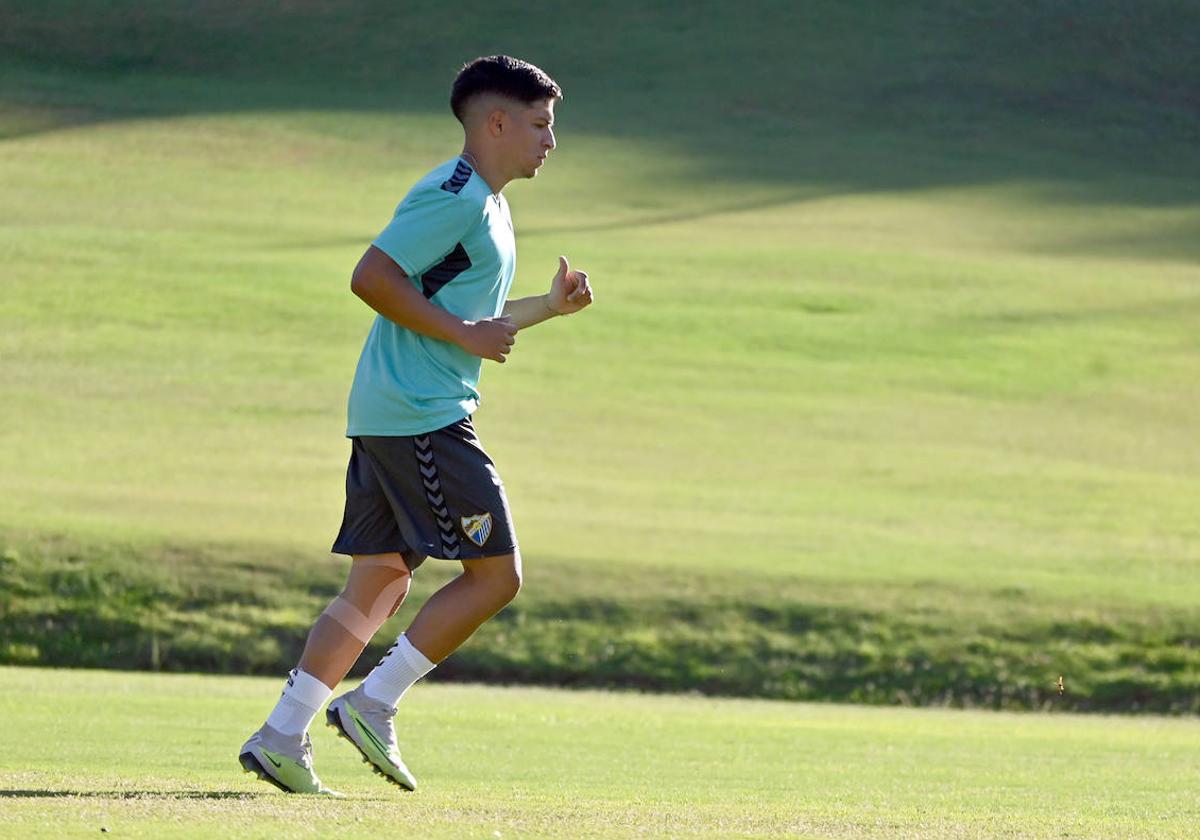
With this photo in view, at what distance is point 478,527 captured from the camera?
21.8 feet

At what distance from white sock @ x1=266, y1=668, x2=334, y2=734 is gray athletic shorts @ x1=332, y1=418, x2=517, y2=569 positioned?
1.74 ft

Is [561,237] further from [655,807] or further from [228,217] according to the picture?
[655,807]

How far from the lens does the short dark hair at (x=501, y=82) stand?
22.8ft

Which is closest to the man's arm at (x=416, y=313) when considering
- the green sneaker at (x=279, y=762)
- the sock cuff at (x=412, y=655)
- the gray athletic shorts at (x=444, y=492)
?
the gray athletic shorts at (x=444, y=492)

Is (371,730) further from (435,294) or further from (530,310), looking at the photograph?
(530,310)

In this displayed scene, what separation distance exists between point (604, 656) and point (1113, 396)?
13.9m

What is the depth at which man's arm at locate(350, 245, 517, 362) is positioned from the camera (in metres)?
6.56

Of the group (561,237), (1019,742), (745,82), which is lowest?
(1019,742)

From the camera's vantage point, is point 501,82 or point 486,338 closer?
point 486,338

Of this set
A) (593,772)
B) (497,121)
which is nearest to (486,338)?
(497,121)

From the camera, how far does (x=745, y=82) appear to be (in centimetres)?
5931

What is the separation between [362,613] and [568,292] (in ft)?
4.01

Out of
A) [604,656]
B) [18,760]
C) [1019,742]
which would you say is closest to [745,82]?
[604,656]

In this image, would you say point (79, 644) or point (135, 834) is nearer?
point (135, 834)
